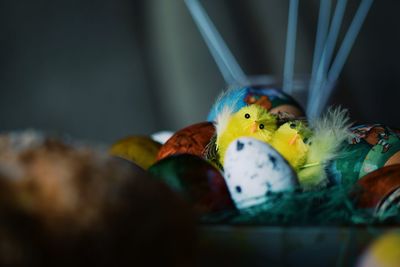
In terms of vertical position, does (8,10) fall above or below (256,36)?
above

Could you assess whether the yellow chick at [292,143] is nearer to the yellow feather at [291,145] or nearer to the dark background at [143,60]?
the yellow feather at [291,145]

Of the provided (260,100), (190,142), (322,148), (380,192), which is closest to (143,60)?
(260,100)

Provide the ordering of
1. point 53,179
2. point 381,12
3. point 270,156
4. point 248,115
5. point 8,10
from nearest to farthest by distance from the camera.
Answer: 1. point 53,179
2. point 270,156
3. point 248,115
4. point 8,10
5. point 381,12

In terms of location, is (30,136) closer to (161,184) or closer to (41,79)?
(161,184)

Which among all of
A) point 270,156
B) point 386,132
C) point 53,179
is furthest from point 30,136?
point 386,132

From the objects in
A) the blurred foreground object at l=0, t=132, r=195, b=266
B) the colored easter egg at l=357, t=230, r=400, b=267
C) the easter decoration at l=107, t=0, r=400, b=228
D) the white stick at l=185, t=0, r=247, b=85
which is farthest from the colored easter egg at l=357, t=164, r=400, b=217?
the white stick at l=185, t=0, r=247, b=85

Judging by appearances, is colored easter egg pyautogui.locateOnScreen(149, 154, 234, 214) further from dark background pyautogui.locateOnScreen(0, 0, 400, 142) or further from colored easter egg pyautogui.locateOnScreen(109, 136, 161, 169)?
dark background pyautogui.locateOnScreen(0, 0, 400, 142)
